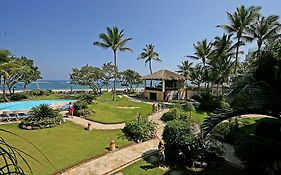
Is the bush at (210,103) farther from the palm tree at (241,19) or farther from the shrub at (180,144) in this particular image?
the shrub at (180,144)

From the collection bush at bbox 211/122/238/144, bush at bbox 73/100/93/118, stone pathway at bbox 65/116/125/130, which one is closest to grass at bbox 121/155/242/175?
bush at bbox 211/122/238/144

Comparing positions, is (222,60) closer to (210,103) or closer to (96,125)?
(210,103)

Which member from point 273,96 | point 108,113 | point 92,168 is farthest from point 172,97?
point 273,96

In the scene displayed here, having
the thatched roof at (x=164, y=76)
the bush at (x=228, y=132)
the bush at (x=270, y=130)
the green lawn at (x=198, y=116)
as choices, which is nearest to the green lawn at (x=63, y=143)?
the bush at (x=228, y=132)

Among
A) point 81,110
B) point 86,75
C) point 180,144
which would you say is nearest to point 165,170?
point 180,144

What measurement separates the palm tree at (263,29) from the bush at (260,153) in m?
24.1

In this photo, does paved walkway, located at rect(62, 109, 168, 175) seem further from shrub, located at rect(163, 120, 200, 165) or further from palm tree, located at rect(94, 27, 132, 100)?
palm tree, located at rect(94, 27, 132, 100)

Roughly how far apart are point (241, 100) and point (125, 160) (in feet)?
23.5

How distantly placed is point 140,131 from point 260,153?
28.3 ft

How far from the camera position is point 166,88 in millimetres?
38125

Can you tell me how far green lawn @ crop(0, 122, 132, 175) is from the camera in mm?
11938

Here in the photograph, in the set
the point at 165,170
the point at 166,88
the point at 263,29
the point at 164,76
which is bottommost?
the point at 165,170

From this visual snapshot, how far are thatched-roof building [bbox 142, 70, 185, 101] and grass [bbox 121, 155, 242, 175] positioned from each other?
24.9 meters

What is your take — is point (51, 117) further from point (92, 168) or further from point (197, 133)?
point (197, 133)
